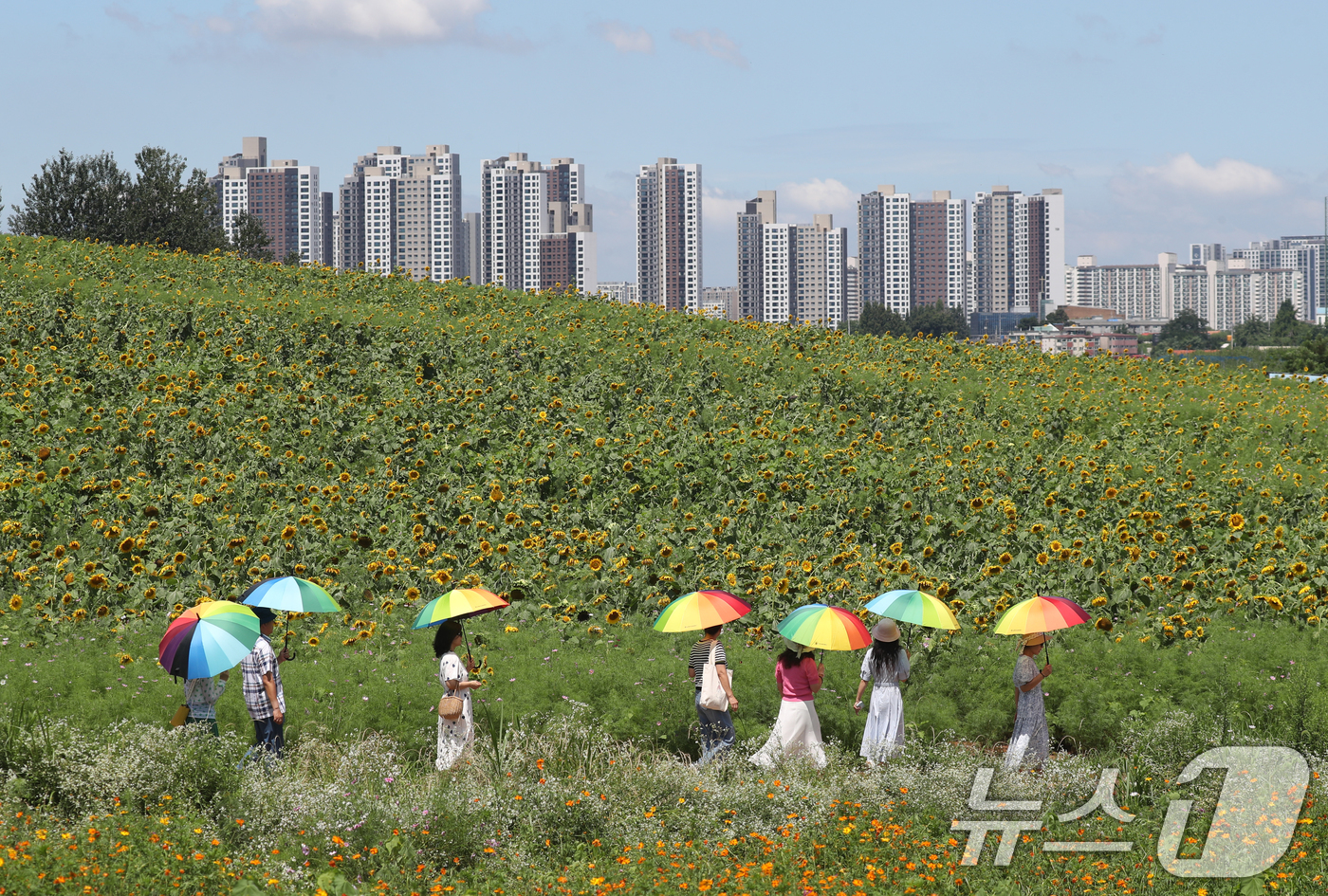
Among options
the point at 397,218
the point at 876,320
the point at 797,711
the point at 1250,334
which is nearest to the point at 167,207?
the point at 797,711

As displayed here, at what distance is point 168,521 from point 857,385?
30.8 ft

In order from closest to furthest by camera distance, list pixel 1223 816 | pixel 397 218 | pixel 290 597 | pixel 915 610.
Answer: pixel 1223 816
pixel 290 597
pixel 915 610
pixel 397 218

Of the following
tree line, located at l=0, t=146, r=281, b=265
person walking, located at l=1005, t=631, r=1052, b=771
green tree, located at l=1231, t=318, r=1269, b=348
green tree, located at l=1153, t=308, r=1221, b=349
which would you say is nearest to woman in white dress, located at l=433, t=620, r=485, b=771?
person walking, located at l=1005, t=631, r=1052, b=771

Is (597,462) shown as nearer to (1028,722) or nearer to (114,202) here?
(1028,722)

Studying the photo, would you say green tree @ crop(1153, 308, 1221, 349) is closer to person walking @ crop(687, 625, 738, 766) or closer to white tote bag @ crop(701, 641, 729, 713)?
person walking @ crop(687, 625, 738, 766)

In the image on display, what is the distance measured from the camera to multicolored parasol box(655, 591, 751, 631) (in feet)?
27.6

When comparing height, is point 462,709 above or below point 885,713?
above

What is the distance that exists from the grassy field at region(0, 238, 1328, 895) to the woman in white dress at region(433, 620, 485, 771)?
223mm

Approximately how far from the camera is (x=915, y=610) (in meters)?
8.27

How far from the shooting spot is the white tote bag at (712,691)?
844 cm

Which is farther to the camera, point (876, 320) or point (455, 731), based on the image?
point (876, 320)

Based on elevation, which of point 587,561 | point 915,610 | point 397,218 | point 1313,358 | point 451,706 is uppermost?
point 397,218

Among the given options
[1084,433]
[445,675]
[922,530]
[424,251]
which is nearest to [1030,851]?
[445,675]

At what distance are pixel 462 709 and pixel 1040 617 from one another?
3.89 m
